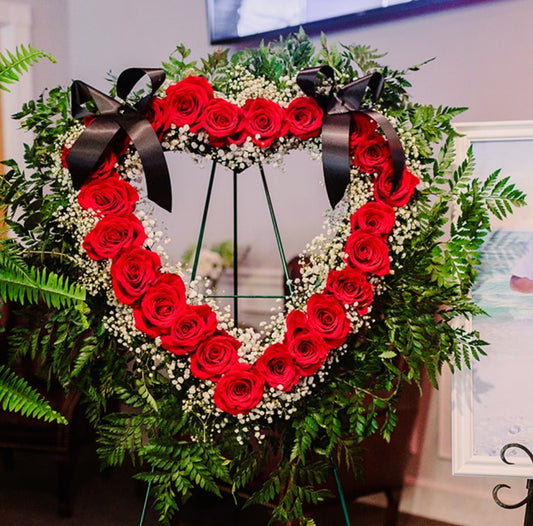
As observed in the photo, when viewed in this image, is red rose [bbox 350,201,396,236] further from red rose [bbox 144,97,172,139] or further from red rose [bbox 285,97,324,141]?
red rose [bbox 144,97,172,139]

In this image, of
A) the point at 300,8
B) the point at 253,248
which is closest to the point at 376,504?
the point at 253,248

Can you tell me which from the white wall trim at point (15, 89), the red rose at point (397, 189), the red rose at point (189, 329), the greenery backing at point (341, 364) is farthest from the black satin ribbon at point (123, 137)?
the white wall trim at point (15, 89)

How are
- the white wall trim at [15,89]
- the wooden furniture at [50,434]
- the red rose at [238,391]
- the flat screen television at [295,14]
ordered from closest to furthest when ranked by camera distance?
the red rose at [238,391] → the flat screen television at [295,14] → the wooden furniture at [50,434] → the white wall trim at [15,89]

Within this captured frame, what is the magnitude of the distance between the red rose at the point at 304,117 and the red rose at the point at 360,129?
7 centimetres

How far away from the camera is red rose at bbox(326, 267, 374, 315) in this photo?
3.93 feet

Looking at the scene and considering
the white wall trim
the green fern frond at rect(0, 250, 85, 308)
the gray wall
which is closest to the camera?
the green fern frond at rect(0, 250, 85, 308)

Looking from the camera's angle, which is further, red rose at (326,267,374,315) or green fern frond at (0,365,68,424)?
red rose at (326,267,374,315)

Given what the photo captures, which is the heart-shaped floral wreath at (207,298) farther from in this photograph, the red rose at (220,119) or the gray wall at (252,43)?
the gray wall at (252,43)

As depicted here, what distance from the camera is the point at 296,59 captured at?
4.47 ft

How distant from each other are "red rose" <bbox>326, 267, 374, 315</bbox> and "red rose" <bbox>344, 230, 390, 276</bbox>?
0.02 metres

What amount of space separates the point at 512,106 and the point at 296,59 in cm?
79

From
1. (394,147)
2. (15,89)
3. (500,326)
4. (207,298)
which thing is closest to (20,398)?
(207,298)

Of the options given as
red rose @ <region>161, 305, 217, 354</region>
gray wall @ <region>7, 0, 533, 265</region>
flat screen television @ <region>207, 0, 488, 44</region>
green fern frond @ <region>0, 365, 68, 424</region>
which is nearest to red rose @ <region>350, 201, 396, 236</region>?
red rose @ <region>161, 305, 217, 354</region>

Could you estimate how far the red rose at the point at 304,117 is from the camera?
125 cm
